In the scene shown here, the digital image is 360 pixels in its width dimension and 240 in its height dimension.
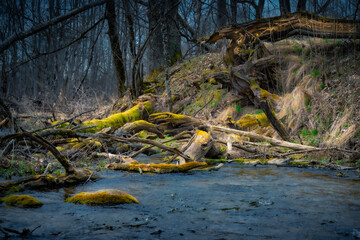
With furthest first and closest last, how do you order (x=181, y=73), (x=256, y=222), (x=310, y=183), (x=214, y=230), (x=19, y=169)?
(x=181, y=73) → (x=19, y=169) → (x=310, y=183) → (x=256, y=222) → (x=214, y=230)

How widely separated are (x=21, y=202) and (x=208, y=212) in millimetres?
2029

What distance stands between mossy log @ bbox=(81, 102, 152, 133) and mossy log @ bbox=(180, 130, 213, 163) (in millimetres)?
2962

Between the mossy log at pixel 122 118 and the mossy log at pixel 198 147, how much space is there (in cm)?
296

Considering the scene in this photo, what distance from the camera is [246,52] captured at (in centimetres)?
1052

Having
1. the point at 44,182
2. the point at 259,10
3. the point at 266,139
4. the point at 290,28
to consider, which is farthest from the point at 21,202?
the point at 259,10

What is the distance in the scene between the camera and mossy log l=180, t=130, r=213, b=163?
6.26 meters

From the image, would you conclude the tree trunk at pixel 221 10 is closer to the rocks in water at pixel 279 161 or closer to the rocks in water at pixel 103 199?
the rocks in water at pixel 279 161

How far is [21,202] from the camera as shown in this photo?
3139 millimetres

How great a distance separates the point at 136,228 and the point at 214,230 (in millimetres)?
696

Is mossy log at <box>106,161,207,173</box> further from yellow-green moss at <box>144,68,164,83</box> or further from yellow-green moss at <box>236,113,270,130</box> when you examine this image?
yellow-green moss at <box>144,68,164,83</box>

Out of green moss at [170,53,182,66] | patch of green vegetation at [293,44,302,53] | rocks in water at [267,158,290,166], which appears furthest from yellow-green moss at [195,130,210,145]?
green moss at [170,53,182,66]

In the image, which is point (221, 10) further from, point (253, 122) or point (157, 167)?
point (157, 167)

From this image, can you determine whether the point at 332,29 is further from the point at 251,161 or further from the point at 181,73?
the point at 181,73

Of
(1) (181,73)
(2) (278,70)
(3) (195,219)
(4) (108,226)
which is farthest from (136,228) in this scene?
(1) (181,73)
